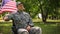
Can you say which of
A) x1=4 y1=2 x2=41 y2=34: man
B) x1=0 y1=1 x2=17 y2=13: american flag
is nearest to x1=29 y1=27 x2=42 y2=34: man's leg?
x1=4 y1=2 x2=41 y2=34: man

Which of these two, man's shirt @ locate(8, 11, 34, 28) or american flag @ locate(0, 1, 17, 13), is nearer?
man's shirt @ locate(8, 11, 34, 28)

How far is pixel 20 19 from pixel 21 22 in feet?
0.28

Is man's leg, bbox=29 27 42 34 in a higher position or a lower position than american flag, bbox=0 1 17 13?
lower

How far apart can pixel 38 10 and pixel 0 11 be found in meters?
31.7

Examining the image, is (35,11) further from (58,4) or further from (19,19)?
(19,19)

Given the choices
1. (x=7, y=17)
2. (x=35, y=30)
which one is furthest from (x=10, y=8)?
(x=35, y=30)

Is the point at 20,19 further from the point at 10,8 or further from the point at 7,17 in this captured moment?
the point at 10,8

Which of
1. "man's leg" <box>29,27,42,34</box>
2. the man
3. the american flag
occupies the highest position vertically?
the american flag

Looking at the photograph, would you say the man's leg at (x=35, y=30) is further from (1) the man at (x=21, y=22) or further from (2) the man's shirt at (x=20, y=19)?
(2) the man's shirt at (x=20, y=19)

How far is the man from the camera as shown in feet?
23.8

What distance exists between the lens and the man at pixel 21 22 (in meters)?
7.26

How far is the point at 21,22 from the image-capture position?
7.39 metres

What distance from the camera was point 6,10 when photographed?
25.3ft

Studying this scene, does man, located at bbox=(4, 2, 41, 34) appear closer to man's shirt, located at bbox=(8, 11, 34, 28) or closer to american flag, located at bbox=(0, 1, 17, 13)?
man's shirt, located at bbox=(8, 11, 34, 28)
